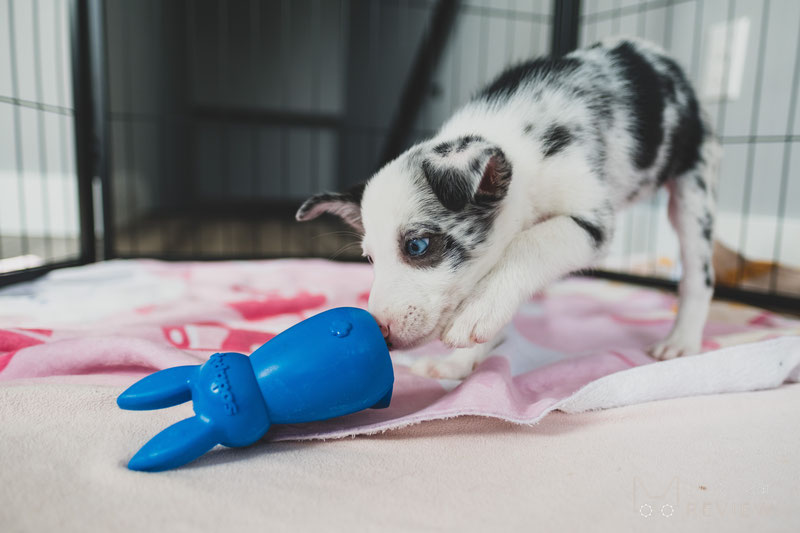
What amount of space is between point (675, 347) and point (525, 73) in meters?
1.05

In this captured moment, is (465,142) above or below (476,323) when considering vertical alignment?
above

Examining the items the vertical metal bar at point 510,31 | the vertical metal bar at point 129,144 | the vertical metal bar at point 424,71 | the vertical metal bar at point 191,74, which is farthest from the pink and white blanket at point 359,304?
the vertical metal bar at point 191,74

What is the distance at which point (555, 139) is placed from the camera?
63.2 inches

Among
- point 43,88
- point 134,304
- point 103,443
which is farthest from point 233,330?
point 43,88

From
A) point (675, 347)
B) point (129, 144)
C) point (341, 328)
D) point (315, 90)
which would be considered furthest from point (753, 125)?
point (315, 90)

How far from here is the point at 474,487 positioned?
0.96 meters

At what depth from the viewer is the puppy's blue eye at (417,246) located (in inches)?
52.0

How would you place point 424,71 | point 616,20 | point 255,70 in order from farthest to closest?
point 255,70, point 424,71, point 616,20

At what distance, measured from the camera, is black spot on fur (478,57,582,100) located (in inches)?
69.8

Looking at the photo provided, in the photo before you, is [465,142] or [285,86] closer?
[465,142]

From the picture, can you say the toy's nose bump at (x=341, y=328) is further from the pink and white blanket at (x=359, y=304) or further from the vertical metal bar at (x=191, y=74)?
the vertical metal bar at (x=191, y=74)

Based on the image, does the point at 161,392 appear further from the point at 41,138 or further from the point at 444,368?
the point at 41,138

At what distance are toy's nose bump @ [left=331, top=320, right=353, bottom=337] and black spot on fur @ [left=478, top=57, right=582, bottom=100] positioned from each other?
1025mm

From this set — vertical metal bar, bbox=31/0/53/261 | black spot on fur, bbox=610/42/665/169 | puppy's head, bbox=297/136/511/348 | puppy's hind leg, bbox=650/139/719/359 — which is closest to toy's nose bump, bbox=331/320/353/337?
puppy's head, bbox=297/136/511/348
